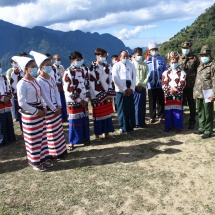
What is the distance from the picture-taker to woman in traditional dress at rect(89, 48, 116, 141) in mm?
5762

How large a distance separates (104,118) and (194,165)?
2.22 meters

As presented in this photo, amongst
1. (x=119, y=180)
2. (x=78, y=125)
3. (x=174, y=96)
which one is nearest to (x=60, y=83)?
(x=78, y=125)

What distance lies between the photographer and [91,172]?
4598mm

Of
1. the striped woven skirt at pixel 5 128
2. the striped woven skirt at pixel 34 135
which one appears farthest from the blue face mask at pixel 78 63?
the striped woven skirt at pixel 5 128

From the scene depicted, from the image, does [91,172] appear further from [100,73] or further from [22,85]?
[100,73]

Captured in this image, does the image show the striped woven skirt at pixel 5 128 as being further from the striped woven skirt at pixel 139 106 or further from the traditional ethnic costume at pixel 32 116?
the striped woven skirt at pixel 139 106

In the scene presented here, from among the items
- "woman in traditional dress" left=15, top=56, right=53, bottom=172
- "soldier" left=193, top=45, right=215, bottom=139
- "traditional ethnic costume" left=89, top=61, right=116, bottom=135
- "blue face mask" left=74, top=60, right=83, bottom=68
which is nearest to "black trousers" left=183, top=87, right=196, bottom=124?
"soldier" left=193, top=45, right=215, bottom=139

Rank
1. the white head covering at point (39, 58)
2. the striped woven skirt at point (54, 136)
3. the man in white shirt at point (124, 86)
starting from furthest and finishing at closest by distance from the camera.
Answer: the man in white shirt at point (124, 86) < the striped woven skirt at point (54, 136) < the white head covering at point (39, 58)

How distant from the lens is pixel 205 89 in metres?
5.56

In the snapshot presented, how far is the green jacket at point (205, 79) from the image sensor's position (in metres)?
5.46

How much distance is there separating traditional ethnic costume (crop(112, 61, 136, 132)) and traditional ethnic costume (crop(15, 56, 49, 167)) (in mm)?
2055

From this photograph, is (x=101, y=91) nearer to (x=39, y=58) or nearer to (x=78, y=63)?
(x=78, y=63)

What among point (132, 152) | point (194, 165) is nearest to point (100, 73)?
point (132, 152)

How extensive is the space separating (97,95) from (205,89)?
2195 millimetres
